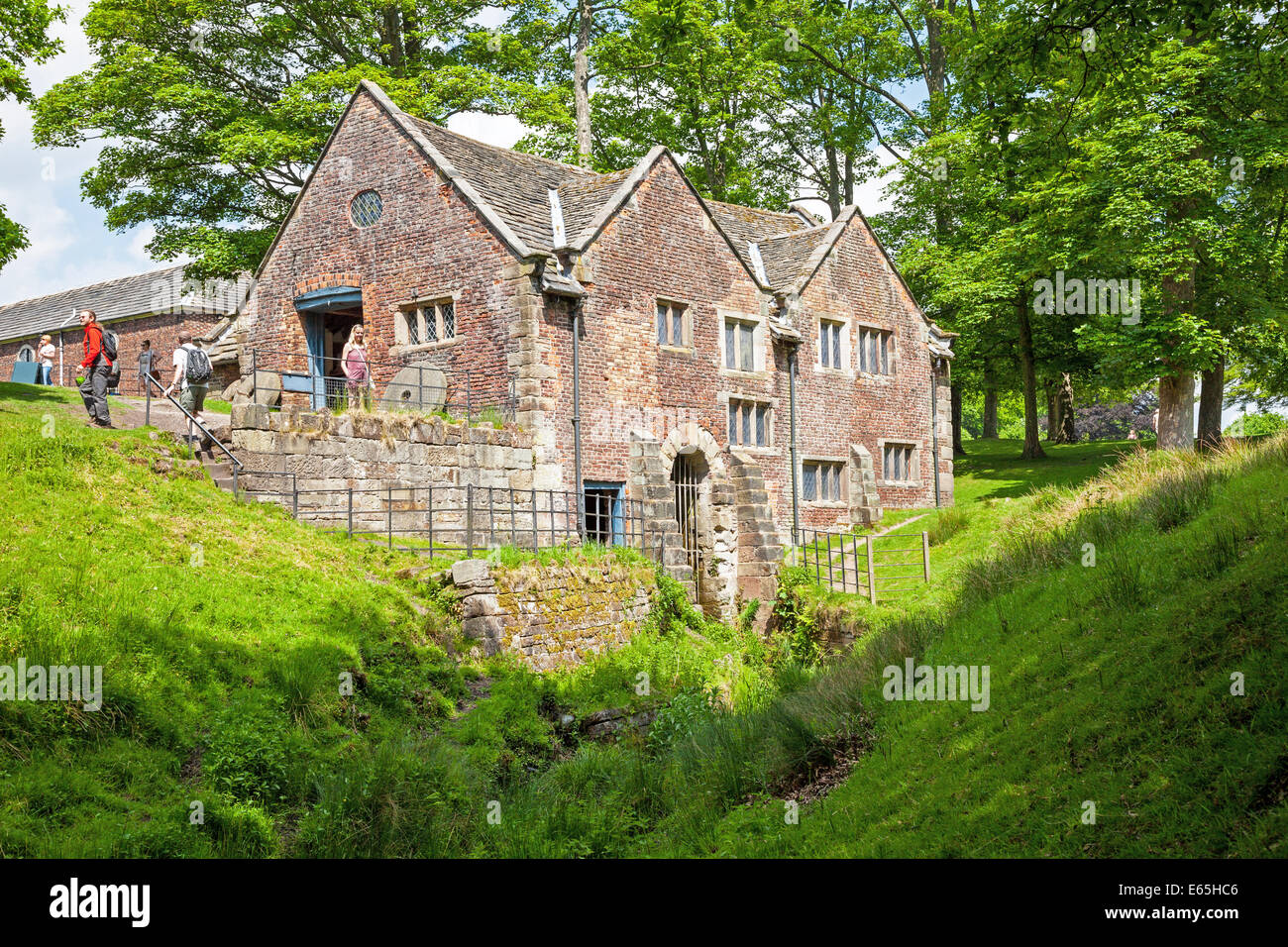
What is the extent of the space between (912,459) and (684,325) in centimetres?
1020

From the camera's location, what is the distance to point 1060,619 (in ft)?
34.6

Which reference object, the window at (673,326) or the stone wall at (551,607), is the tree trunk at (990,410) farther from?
the stone wall at (551,607)

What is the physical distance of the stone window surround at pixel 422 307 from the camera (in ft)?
75.8

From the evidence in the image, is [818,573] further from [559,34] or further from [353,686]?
[559,34]

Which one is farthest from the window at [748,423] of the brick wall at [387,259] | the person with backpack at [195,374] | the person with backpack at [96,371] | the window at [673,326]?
the person with backpack at [96,371]

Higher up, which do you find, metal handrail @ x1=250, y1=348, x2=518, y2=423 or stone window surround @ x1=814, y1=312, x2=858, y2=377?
stone window surround @ x1=814, y1=312, x2=858, y2=377

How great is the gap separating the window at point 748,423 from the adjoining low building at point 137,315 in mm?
23906

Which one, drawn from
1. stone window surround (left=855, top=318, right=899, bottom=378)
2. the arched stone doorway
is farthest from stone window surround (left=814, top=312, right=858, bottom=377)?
the arched stone doorway

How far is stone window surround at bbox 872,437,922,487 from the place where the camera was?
31250mm

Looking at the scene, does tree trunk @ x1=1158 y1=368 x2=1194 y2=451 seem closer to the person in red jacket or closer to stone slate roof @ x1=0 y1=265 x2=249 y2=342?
the person in red jacket

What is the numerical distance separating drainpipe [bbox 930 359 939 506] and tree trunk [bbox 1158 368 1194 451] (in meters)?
7.45

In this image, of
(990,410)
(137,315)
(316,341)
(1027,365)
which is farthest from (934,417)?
(137,315)

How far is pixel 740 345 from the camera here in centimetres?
2741
